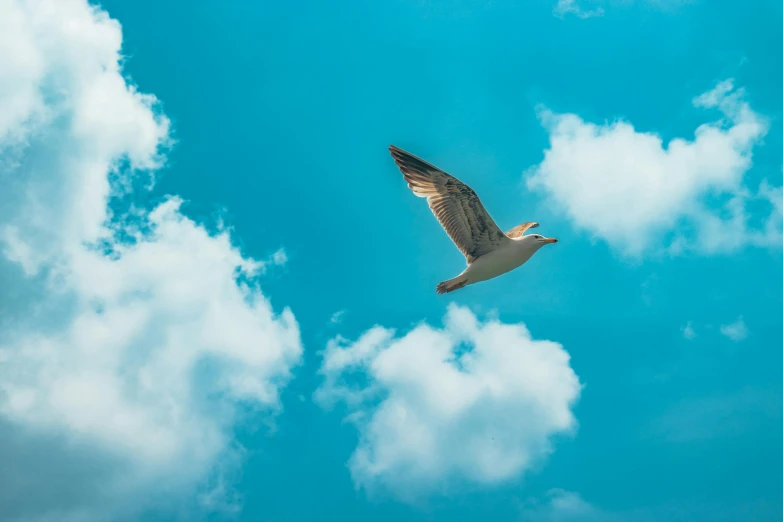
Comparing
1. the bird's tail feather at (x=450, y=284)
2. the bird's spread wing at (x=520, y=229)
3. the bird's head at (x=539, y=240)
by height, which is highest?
the bird's spread wing at (x=520, y=229)

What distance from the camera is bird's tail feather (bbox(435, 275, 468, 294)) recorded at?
17531 mm

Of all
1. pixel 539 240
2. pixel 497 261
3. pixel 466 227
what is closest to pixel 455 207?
pixel 466 227

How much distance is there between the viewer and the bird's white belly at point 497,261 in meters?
17.5

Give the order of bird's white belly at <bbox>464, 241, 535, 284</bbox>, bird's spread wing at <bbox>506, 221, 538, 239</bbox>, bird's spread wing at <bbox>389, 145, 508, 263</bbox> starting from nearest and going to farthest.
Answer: bird's spread wing at <bbox>389, 145, 508, 263</bbox> → bird's white belly at <bbox>464, 241, 535, 284</bbox> → bird's spread wing at <bbox>506, 221, 538, 239</bbox>

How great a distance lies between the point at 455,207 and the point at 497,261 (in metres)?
1.50

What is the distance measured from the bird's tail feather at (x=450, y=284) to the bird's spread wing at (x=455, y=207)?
470mm

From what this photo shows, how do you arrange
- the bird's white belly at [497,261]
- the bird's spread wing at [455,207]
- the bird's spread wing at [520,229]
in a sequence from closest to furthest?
1. the bird's spread wing at [455,207]
2. the bird's white belly at [497,261]
3. the bird's spread wing at [520,229]

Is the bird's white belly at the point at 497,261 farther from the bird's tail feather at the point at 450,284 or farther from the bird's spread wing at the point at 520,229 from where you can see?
the bird's spread wing at the point at 520,229

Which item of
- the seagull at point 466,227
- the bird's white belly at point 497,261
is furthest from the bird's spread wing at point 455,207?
the bird's white belly at point 497,261

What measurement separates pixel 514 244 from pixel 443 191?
1.96 meters

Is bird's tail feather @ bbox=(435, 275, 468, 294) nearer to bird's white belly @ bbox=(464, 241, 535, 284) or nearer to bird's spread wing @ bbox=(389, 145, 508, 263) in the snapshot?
bird's white belly @ bbox=(464, 241, 535, 284)

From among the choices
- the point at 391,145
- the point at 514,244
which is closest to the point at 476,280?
the point at 514,244

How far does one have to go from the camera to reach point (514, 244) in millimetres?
17594

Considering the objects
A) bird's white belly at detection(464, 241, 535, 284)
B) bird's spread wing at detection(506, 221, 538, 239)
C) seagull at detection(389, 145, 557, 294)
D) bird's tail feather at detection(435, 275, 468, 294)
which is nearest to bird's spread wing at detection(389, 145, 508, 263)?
seagull at detection(389, 145, 557, 294)
